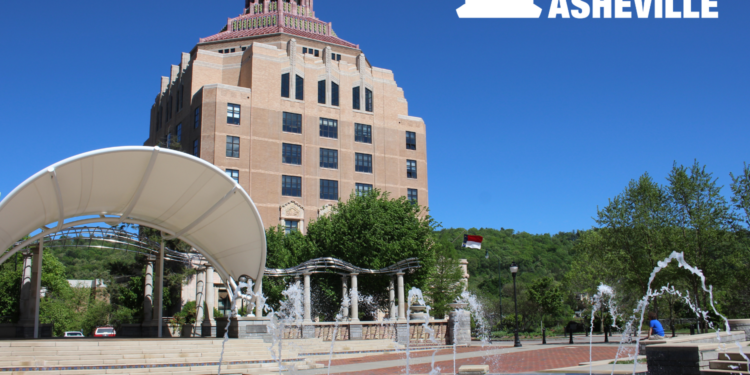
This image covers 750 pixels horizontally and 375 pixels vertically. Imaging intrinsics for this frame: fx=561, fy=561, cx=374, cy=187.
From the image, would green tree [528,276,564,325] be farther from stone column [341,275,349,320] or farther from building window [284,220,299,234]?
stone column [341,275,349,320]

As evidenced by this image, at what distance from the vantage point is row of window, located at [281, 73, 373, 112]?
51.5 metres

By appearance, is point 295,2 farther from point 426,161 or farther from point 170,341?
point 170,341

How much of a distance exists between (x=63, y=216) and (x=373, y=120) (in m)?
35.9

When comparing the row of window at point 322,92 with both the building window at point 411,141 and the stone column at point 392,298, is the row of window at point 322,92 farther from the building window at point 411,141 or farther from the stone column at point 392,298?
the stone column at point 392,298

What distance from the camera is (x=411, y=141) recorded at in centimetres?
5625

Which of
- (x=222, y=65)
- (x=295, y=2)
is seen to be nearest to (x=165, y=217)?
(x=222, y=65)

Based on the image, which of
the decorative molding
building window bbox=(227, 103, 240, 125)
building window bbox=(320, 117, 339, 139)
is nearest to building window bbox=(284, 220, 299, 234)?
the decorative molding

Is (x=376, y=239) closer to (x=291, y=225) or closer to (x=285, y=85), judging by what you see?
(x=291, y=225)

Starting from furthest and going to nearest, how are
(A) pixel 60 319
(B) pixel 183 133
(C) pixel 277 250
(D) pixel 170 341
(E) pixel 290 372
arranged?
(B) pixel 183 133 < (A) pixel 60 319 < (C) pixel 277 250 < (D) pixel 170 341 < (E) pixel 290 372

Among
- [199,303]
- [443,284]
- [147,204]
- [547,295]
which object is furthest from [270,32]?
[147,204]

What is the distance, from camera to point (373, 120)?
179ft

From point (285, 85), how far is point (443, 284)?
76.1 ft

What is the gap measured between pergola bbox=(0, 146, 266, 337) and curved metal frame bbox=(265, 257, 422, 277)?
4907mm

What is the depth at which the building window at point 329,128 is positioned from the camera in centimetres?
5188
